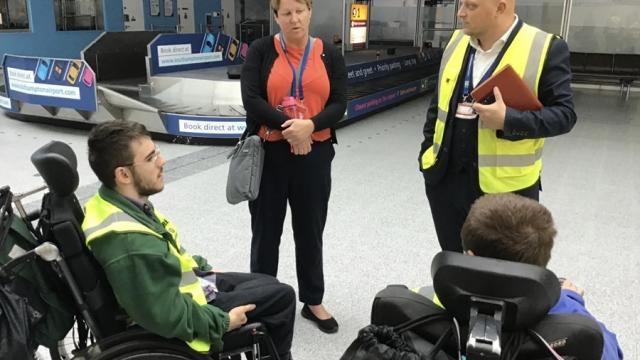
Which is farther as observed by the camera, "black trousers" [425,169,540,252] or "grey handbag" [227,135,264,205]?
"grey handbag" [227,135,264,205]

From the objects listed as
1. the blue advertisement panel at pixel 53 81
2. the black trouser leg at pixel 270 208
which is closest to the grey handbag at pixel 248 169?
the black trouser leg at pixel 270 208

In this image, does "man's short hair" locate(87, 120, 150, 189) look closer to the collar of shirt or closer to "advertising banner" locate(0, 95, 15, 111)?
the collar of shirt

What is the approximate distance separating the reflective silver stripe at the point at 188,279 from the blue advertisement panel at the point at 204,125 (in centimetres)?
403

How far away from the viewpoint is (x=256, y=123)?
6.87 ft

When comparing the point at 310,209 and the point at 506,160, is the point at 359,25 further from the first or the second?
the point at 506,160

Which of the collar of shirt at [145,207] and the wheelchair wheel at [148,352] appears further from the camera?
the collar of shirt at [145,207]

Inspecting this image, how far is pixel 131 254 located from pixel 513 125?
1.07m

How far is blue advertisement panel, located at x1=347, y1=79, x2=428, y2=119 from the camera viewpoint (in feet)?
22.2

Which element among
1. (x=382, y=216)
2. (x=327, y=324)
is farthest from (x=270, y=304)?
(x=382, y=216)

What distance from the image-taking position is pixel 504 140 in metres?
1.62

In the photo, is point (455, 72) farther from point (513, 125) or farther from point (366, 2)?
point (366, 2)

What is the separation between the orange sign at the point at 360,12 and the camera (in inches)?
388

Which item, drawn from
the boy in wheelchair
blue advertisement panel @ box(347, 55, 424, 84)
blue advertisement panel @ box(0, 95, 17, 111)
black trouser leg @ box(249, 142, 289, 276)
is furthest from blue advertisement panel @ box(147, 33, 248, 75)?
the boy in wheelchair

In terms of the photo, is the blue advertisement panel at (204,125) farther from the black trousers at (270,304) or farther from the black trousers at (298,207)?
the black trousers at (270,304)
